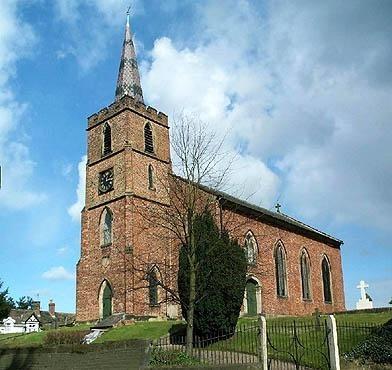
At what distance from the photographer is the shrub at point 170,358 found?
16984 millimetres

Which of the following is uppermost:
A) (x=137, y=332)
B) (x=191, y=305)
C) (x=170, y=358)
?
(x=191, y=305)

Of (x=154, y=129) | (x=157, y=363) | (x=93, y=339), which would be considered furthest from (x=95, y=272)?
(x=157, y=363)

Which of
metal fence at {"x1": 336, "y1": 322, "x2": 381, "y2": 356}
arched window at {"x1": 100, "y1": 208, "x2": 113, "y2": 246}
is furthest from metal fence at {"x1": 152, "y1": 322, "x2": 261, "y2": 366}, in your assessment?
arched window at {"x1": 100, "y1": 208, "x2": 113, "y2": 246}

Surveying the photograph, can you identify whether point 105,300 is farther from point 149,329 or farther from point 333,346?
point 333,346

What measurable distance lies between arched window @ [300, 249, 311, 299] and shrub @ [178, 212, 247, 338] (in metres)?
21.0

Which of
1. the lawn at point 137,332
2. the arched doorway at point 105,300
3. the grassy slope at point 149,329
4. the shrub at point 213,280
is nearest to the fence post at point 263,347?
the shrub at point 213,280

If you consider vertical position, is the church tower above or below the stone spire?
below

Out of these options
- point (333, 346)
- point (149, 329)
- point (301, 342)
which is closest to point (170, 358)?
point (301, 342)

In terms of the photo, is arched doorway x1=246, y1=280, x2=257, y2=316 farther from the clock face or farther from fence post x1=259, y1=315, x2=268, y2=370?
fence post x1=259, y1=315, x2=268, y2=370

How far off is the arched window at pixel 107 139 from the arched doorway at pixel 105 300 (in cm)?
919

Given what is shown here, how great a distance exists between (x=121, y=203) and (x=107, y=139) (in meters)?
5.77

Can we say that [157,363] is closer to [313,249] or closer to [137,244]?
[137,244]

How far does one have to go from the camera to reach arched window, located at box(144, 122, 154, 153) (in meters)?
35.5

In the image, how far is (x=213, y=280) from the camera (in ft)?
68.4
